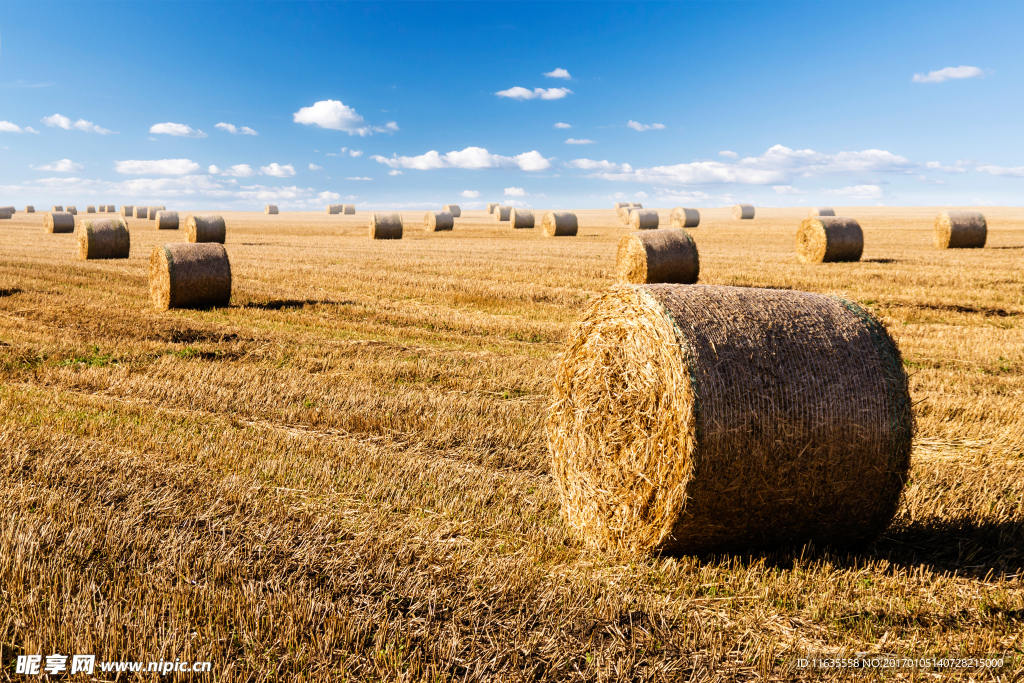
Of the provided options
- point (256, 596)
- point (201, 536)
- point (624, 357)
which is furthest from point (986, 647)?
point (201, 536)

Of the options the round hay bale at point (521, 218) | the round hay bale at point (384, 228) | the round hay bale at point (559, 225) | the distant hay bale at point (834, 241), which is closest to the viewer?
the distant hay bale at point (834, 241)

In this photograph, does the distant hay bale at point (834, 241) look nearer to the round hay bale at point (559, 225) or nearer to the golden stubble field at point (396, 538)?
the golden stubble field at point (396, 538)

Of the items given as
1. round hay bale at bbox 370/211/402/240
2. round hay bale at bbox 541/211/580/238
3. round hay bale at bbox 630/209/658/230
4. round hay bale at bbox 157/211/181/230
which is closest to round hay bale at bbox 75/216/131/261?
round hay bale at bbox 370/211/402/240

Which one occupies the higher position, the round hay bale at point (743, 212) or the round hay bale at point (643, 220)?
the round hay bale at point (743, 212)

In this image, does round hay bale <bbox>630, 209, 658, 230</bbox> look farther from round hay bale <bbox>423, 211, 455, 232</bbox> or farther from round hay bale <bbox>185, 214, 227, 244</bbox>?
round hay bale <bbox>185, 214, 227, 244</bbox>

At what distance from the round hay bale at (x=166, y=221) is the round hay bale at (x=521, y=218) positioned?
21534 millimetres

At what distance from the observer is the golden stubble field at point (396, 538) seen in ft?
11.8

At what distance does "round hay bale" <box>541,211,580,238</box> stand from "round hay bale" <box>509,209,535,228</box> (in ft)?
22.2

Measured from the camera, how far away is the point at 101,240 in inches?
987

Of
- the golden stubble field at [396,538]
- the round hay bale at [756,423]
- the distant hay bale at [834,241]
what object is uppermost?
the distant hay bale at [834,241]

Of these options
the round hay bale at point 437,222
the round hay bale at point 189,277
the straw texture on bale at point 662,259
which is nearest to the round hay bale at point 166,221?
the round hay bale at point 437,222

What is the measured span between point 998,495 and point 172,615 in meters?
5.76

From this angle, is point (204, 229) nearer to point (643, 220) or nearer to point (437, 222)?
point (437, 222)

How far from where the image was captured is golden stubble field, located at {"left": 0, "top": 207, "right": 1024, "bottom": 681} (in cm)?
358
